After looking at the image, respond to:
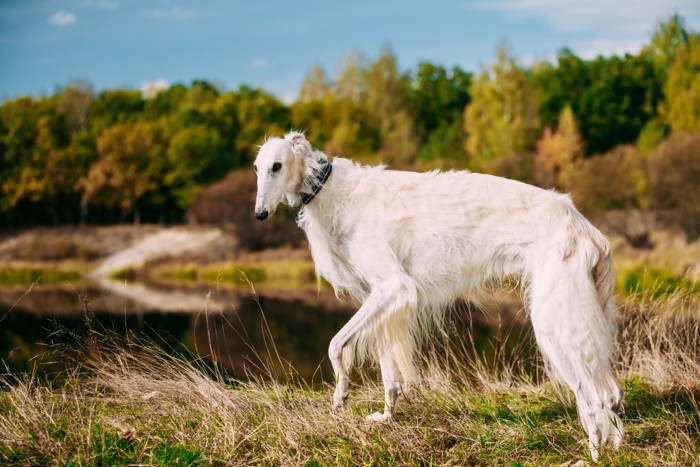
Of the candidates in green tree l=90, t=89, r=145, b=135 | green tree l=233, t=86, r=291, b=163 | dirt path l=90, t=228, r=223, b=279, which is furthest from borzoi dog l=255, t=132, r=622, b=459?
green tree l=90, t=89, r=145, b=135

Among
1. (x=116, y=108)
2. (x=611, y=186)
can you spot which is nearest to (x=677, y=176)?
(x=611, y=186)

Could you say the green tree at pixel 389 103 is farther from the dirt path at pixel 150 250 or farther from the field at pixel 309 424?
the field at pixel 309 424

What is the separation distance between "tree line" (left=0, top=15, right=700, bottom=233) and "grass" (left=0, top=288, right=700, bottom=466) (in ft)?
97.1

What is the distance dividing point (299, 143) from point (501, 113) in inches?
1612

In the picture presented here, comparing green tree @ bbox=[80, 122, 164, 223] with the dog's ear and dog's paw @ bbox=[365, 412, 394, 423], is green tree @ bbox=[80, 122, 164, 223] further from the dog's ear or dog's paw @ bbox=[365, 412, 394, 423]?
dog's paw @ bbox=[365, 412, 394, 423]

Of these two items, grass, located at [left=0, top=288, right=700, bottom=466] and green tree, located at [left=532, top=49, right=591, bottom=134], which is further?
green tree, located at [left=532, top=49, right=591, bottom=134]

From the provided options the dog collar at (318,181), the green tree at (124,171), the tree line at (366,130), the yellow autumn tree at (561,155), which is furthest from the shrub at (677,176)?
the green tree at (124,171)

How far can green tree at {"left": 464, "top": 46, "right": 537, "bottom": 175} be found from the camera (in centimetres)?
4206

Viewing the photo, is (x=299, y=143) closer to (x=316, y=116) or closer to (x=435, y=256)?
(x=435, y=256)

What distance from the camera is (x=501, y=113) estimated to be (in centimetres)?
4416

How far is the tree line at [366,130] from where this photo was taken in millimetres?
41875

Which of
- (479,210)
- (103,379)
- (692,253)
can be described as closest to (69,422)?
(103,379)

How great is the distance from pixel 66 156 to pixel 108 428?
49.2 meters

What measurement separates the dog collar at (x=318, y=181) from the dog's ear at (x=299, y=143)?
6.2 inches
